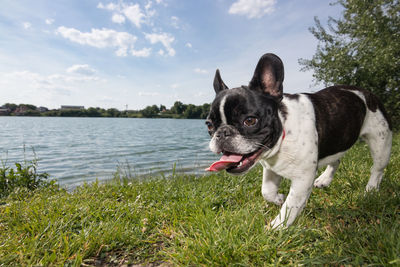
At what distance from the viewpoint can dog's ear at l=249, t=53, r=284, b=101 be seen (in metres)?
2.67

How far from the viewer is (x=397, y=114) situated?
13570mm

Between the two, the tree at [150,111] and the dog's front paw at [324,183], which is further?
the tree at [150,111]

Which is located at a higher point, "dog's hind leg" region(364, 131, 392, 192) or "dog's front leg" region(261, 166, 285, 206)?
"dog's hind leg" region(364, 131, 392, 192)

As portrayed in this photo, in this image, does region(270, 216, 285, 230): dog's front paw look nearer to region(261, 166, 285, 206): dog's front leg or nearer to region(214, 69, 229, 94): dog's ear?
region(261, 166, 285, 206): dog's front leg

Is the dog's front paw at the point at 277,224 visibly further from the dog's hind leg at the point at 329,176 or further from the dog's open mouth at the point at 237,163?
the dog's hind leg at the point at 329,176

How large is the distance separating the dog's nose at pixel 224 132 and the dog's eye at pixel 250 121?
0.60 ft

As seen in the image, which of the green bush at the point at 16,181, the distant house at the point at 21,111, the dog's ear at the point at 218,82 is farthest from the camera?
the distant house at the point at 21,111

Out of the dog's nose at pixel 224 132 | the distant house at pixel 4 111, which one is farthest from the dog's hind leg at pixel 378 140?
the distant house at pixel 4 111

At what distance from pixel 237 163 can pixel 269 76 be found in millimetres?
1087

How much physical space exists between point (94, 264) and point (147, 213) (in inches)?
41.3

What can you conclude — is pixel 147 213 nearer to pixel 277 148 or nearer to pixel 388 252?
pixel 277 148

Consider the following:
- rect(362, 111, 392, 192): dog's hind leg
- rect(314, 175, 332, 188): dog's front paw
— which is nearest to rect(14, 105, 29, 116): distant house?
rect(314, 175, 332, 188): dog's front paw

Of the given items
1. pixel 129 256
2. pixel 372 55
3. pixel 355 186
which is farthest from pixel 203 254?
pixel 372 55

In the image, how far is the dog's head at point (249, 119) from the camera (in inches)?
99.7
